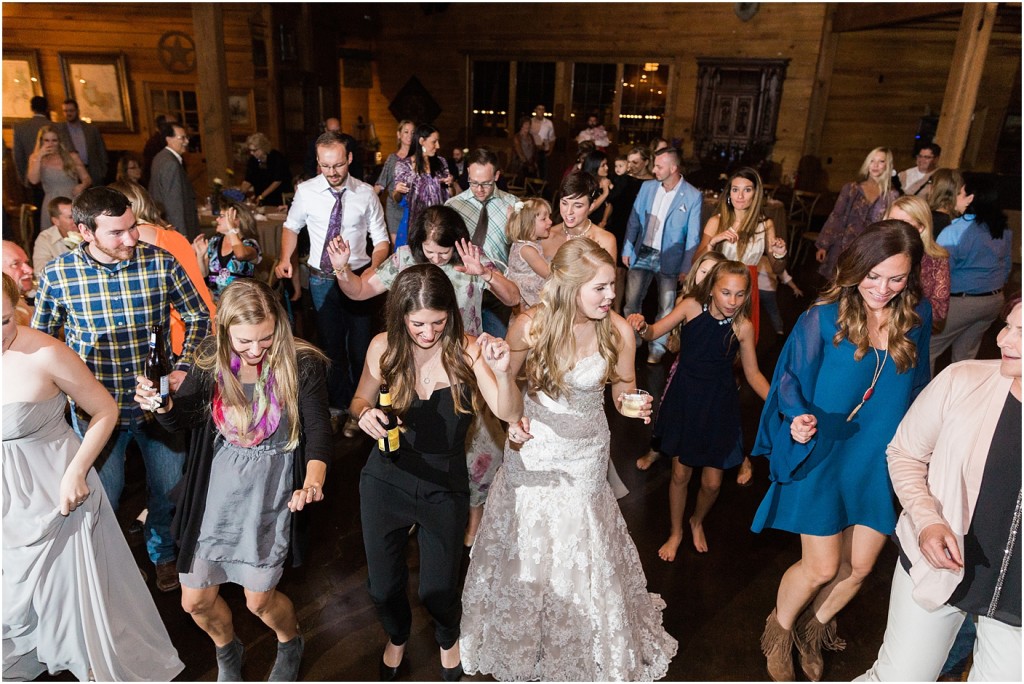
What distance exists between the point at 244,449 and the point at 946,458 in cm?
204

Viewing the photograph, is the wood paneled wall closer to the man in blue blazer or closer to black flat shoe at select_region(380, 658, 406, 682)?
the man in blue blazer

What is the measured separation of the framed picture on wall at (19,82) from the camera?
995 centimetres

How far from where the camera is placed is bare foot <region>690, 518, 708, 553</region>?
3334mm

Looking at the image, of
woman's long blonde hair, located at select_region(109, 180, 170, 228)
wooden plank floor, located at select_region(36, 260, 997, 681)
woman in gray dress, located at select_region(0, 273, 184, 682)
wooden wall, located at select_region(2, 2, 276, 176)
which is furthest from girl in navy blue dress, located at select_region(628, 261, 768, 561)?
wooden wall, located at select_region(2, 2, 276, 176)

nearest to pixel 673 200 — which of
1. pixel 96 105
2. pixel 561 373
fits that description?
pixel 561 373

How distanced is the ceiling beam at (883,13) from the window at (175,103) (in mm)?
9432

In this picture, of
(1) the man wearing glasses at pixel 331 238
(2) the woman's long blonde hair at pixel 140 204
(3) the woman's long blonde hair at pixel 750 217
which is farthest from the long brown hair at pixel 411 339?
(3) the woman's long blonde hair at pixel 750 217

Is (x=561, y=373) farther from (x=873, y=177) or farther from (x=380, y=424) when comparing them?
(x=873, y=177)

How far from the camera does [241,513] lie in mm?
2219

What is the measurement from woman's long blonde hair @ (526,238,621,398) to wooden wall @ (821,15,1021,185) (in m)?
10.9

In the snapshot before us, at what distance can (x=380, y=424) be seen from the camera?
7.10 feet

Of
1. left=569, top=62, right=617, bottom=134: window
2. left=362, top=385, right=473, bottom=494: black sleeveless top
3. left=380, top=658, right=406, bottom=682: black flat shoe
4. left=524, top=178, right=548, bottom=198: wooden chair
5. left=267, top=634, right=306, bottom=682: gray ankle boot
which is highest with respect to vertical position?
left=569, top=62, right=617, bottom=134: window

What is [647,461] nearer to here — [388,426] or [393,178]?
[388,426]

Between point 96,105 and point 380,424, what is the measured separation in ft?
34.8
